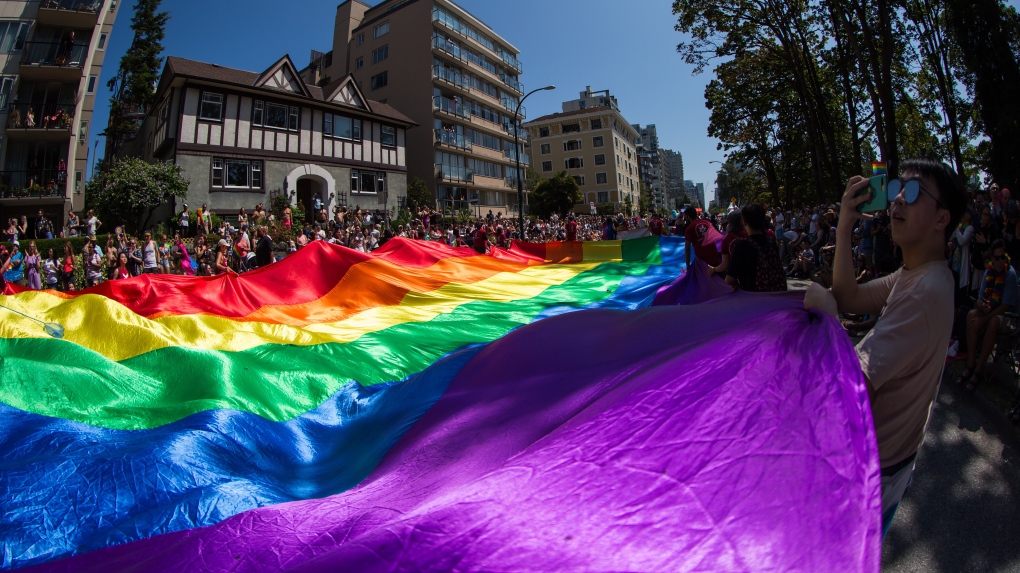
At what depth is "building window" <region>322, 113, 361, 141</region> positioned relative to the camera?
29.6 meters

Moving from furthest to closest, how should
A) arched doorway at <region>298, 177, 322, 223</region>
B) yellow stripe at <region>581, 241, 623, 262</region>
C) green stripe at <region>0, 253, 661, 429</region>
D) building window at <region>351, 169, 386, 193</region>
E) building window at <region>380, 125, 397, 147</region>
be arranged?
building window at <region>380, 125, 397, 147</region>
building window at <region>351, 169, 386, 193</region>
arched doorway at <region>298, 177, 322, 223</region>
yellow stripe at <region>581, 241, 623, 262</region>
green stripe at <region>0, 253, 661, 429</region>

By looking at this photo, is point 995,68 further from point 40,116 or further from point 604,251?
point 40,116

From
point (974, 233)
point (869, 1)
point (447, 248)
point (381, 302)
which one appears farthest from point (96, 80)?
point (974, 233)

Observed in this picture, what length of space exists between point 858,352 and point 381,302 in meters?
6.40

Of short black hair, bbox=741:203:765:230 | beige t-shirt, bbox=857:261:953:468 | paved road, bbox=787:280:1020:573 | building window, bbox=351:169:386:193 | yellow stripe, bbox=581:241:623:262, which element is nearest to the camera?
beige t-shirt, bbox=857:261:953:468

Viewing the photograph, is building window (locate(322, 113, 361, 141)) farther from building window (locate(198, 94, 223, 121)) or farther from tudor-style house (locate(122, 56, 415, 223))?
building window (locate(198, 94, 223, 121))

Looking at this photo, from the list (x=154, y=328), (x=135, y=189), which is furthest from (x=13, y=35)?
(x=154, y=328)

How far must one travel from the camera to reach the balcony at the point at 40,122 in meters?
27.1

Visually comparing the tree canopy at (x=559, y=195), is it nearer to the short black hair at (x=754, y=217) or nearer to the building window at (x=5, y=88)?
the building window at (x=5, y=88)

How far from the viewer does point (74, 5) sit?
93.5ft

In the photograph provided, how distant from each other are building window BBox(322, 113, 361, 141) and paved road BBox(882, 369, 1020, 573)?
30071 mm

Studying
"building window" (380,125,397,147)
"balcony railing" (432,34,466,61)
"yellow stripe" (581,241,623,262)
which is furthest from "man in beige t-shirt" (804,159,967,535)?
"balcony railing" (432,34,466,61)

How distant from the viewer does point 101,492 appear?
103 inches

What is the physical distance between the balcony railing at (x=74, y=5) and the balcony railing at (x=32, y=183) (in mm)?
8547
